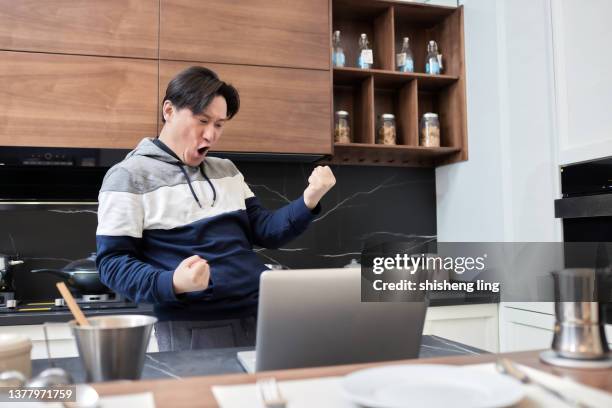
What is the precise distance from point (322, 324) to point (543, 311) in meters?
1.50

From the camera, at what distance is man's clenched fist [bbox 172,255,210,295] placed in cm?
94

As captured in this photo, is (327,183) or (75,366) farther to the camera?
(327,183)

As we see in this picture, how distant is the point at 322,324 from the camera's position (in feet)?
2.69

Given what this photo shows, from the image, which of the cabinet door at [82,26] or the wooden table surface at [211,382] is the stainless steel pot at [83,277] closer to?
the cabinet door at [82,26]

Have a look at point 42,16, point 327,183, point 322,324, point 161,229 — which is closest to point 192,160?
point 161,229

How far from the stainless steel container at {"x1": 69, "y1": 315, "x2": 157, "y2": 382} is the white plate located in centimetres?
31

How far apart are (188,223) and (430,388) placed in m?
0.89

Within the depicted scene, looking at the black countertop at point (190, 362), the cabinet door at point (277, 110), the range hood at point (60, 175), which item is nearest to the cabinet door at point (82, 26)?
the cabinet door at point (277, 110)

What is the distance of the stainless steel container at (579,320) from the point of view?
0.80m

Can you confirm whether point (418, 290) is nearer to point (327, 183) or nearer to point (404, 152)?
point (327, 183)

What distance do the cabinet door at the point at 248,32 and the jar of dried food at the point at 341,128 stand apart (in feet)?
0.86

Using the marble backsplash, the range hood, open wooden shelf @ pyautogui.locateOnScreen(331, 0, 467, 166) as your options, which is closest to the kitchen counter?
the marble backsplash

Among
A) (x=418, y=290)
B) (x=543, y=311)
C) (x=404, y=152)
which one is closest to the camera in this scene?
(x=418, y=290)

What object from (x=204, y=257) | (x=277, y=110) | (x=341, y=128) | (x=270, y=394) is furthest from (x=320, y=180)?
(x=341, y=128)
